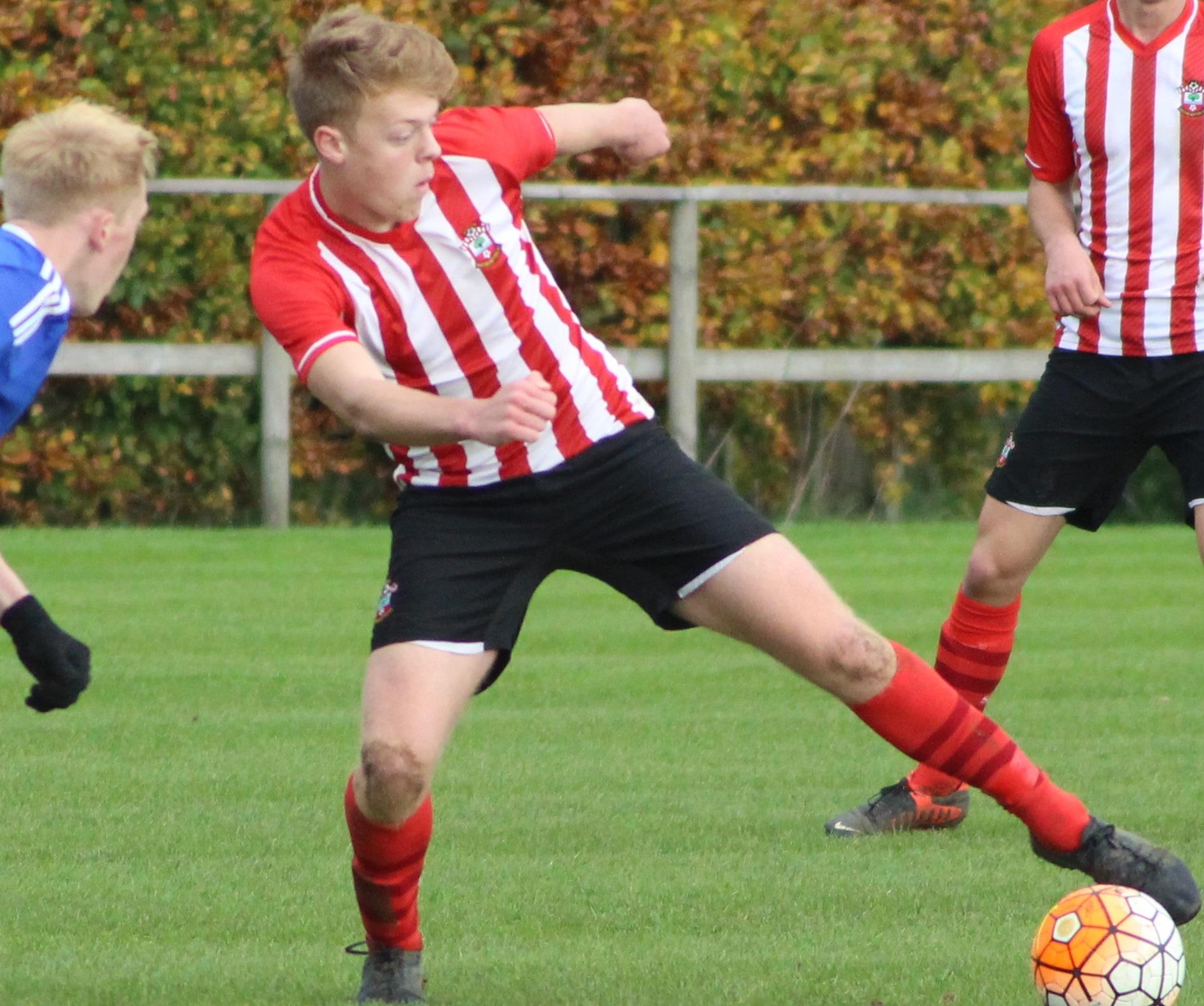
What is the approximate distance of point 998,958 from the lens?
431 cm

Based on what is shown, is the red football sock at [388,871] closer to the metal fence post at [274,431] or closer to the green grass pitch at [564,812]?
the green grass pitch at [564,812]

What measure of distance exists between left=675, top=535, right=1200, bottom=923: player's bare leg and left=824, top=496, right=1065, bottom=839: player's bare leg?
1.14 m

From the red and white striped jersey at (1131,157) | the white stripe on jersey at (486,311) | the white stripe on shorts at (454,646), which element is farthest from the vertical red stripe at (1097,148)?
the white stripe on shorts at (454,646)

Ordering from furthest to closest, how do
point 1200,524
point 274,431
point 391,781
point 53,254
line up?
point 274,431 → point 1200,524 → point 391,781 → point 53,254

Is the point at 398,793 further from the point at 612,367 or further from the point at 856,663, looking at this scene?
the point at 612,367

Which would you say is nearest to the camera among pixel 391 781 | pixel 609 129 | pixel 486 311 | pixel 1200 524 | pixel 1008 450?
pixel 391 781

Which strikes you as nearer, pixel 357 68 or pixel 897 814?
pixel 357 68

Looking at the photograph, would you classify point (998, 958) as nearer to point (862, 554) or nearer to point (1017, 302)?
point (862, 554)

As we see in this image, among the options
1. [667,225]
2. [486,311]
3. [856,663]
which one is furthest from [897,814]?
[667,225]

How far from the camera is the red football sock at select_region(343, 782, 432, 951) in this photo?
13.5ft

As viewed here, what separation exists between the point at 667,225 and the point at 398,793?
892cm

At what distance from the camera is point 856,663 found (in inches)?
165

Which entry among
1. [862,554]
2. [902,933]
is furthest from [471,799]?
[862,554]

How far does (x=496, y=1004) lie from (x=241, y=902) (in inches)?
34.7
